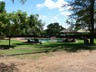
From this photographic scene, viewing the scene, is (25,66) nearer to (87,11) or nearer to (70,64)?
(70,64)

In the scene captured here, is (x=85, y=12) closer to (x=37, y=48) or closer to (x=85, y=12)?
(x=85, y=12)

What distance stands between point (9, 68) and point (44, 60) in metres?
3.63

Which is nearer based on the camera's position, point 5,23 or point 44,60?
point 44,60

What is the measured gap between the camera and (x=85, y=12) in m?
38.2

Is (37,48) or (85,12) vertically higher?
(85,12)

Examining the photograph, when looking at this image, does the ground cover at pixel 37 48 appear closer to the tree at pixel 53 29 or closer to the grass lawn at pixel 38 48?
the grass lawn at pixel 38 48

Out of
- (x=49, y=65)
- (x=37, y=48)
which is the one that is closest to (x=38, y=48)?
(x=37, y=48)

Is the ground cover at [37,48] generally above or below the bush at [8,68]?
above

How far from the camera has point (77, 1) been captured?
38.2 metres

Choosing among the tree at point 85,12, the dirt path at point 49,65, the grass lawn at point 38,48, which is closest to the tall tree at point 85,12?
the tree at point 85,12

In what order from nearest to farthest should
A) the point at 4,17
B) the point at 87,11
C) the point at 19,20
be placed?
the point at 4,17 → the point at 19,20 → the point at 87,11

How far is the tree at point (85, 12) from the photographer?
37.1 meters

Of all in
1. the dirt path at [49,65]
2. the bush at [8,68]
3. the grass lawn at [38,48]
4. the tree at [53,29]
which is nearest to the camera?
the bush at [8,68]

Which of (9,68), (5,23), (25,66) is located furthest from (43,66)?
(5,23)
